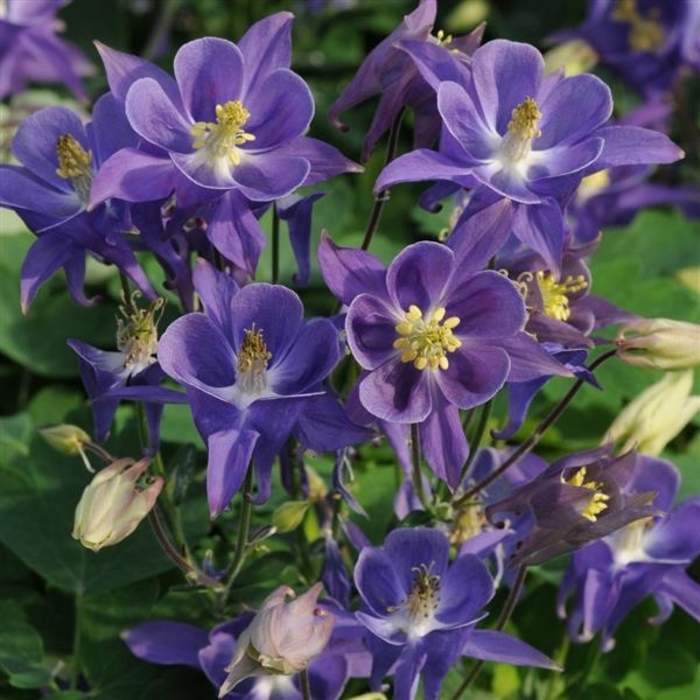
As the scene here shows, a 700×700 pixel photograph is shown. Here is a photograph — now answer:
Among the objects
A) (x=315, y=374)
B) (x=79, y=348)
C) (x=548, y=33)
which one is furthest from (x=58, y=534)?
(x=548, y=33)

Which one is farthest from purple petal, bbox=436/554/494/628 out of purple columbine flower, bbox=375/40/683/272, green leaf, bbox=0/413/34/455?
green leaf, bbox=0/413/34/455

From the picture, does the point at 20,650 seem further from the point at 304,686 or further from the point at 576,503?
the point at 576,503

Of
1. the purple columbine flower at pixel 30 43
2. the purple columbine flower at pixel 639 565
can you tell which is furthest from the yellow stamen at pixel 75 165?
the purple columbine flower at pixel 30 43

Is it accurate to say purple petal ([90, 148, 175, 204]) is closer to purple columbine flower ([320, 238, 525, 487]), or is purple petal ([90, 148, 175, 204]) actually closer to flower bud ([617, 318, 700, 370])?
purple columbine flower ([320, 238, 525, 487])

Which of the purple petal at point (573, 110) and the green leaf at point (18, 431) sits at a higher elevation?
the purple petal at point (573, 110)

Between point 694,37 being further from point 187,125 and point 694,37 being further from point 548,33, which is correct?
point 187,125

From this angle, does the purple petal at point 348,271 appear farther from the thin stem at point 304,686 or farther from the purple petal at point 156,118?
the thin stem at point 304,686
